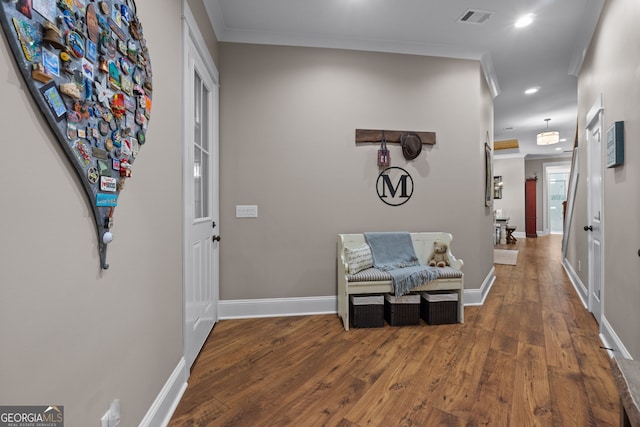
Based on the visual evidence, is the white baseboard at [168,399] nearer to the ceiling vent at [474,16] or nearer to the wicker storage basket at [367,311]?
the wicker storage basket at [367,311]

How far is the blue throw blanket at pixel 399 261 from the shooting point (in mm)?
2682

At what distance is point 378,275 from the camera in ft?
8.87

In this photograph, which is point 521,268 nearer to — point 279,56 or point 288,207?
point 288,207

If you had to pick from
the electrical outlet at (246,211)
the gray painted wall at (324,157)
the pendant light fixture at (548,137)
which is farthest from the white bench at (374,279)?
the pendant light fixture at (548,137)

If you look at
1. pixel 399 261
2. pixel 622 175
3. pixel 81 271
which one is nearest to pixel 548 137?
pixel 622 175

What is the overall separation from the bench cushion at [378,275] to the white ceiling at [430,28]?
2.27 metres

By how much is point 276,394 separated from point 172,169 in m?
1.45

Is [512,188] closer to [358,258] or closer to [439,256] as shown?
[439,256]

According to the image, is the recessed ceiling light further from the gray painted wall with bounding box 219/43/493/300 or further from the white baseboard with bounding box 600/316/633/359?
the white baseboard with bounding box 600/316/633/359

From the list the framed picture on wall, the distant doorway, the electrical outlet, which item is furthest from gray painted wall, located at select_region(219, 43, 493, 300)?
the distant doorway

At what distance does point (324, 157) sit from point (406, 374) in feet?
6.67

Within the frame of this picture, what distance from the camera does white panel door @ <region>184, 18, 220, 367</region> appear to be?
195 cm

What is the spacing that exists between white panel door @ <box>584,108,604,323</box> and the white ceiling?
3.23 feet

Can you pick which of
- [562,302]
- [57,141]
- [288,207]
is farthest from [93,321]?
[562,302]
